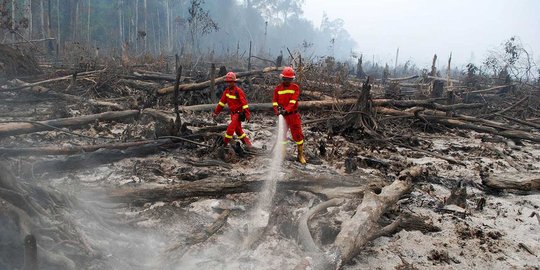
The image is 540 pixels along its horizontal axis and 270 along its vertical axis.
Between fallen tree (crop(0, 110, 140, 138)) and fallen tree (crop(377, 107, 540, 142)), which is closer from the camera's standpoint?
fallen tree (crop(0, 110, 140, 138))

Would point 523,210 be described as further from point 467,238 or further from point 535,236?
point 467,238

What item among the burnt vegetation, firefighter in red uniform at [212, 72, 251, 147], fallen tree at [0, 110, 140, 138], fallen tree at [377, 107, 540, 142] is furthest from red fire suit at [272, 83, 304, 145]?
fallen tree at [377, 107, 540, 142]

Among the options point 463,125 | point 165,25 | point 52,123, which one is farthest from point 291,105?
point 165,25

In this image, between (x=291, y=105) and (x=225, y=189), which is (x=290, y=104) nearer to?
(x=291, y=105)

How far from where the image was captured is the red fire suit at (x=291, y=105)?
6.04 metres

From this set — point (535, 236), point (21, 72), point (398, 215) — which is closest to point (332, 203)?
point (398, 215)

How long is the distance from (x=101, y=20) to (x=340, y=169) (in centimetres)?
4230

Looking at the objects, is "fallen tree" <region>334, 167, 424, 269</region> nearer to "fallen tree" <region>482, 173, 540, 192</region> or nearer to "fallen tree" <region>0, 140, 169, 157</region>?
"fallen tree" <region>482, 173, 540, 192</region>

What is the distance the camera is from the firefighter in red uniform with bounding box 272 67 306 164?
6027 millimetres

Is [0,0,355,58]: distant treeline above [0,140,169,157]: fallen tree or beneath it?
above

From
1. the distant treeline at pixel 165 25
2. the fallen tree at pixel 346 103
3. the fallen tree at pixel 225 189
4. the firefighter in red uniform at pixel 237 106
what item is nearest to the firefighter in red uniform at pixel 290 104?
the firefighter in red uniform at pixel 237 106

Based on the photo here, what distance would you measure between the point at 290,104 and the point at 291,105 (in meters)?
0.02

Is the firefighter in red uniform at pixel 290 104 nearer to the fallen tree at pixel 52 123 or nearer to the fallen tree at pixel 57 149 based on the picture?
the fallen tree at pixel 57 149

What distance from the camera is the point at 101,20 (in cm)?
4078
